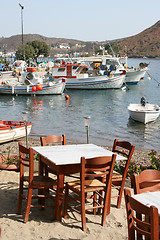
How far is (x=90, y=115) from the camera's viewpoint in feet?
74.2

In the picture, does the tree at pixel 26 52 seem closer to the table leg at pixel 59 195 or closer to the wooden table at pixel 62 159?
the wooden table at pixel 62 159

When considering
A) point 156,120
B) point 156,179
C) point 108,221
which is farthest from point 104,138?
point 156,179

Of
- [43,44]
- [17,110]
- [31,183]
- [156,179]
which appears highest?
[43,44]

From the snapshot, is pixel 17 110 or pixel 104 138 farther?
pixel 17 110

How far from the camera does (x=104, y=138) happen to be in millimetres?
14945

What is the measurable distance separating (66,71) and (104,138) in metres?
21.4

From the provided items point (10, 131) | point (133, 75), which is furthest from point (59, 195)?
point (133, 75)

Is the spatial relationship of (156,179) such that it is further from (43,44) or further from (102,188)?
(43,44)

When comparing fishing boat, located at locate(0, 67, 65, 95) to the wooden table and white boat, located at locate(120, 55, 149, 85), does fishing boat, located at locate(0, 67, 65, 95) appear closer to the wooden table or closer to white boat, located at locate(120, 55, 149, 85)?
white boat, located at locate(120, 55, 149, 85)

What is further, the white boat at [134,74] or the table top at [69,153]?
the white boat at [134,74]

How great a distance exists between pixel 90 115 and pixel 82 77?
13944 mm

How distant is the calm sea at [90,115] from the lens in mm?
15383

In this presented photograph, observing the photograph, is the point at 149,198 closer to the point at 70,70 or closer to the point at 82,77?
the point at 70,70

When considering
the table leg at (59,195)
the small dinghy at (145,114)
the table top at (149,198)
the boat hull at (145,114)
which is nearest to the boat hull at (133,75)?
the small dinghy at (145,114)
